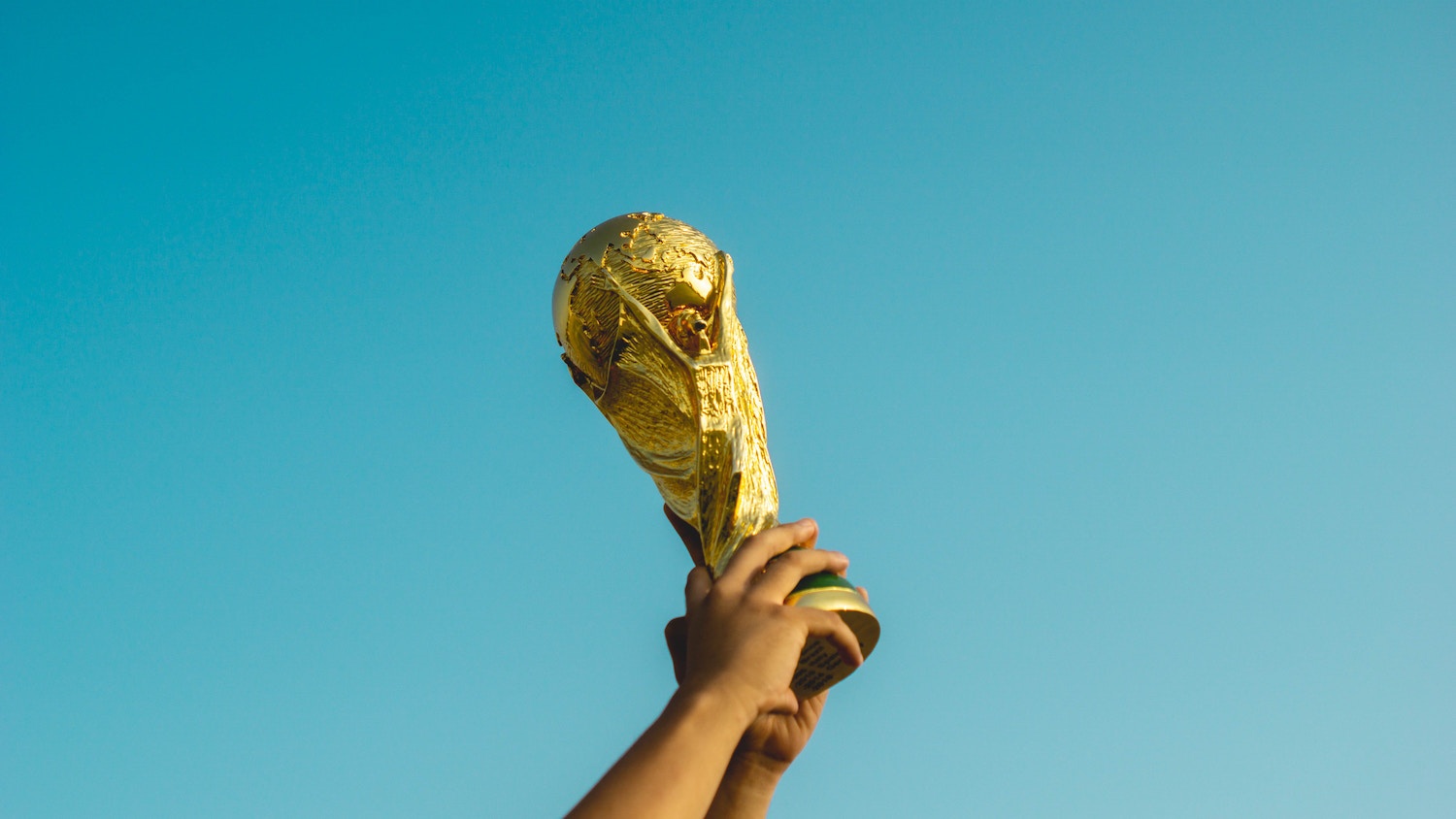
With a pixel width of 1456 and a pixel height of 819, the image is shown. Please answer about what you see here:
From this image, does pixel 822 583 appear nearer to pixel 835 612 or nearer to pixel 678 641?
pixel 835 612

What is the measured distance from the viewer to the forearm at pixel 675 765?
7.94 ft

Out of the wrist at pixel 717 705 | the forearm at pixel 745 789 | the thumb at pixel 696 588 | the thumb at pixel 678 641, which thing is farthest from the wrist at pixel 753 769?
the wrist at pixel 717 705

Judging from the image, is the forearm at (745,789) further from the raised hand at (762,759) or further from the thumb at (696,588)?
the thumb at (696,588)

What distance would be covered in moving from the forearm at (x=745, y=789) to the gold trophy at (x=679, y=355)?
0.58 m

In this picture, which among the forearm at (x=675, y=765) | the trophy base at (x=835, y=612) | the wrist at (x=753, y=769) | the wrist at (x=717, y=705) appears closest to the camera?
the forearm at (x=675, y=765)

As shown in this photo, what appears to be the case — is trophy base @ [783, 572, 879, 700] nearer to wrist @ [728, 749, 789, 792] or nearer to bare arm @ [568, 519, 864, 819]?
bare arm @ [568, 519, 864, 819]

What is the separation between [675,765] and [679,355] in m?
1.49

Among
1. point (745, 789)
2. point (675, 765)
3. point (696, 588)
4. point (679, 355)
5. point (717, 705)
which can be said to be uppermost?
point (679, 355)

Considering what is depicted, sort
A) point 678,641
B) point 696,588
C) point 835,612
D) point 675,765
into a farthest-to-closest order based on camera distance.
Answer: point 678,641, point 696,588, point 835,612, point 675,765

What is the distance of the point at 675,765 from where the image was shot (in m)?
2.50

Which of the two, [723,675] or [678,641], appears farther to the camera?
[678,641]

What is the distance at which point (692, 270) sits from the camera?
376cm

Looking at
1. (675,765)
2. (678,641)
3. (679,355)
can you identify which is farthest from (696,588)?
(679,355)

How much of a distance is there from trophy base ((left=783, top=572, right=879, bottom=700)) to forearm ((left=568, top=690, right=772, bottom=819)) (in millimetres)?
390
